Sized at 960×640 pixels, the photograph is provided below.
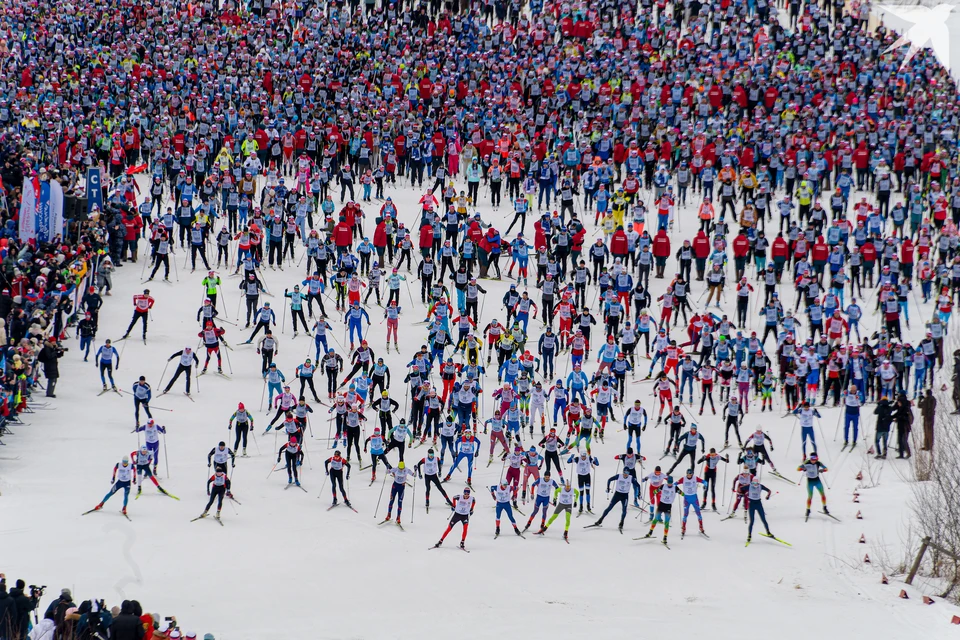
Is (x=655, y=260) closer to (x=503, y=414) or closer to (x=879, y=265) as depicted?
(x=879, y=265)

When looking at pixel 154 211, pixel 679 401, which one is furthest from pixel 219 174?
pixel 679 401

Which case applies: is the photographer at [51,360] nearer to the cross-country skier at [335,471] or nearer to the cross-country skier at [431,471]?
the cross-country skier at [335,471]

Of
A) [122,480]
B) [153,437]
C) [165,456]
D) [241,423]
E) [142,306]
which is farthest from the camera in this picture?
[142,306]

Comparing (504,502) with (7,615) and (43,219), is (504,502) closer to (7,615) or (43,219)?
(7,615)

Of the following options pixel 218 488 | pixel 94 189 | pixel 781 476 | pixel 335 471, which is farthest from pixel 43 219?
pixel 781 476

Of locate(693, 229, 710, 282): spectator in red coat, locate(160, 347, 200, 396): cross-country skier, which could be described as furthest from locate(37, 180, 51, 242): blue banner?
locate(693, 229, 710, 282): spectator in red coat

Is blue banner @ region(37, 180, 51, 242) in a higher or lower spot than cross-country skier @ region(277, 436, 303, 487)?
higher

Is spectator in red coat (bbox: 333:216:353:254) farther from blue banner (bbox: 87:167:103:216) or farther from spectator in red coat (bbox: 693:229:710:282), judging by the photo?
spectator in red coat (bbox: 693:229:710:282)
